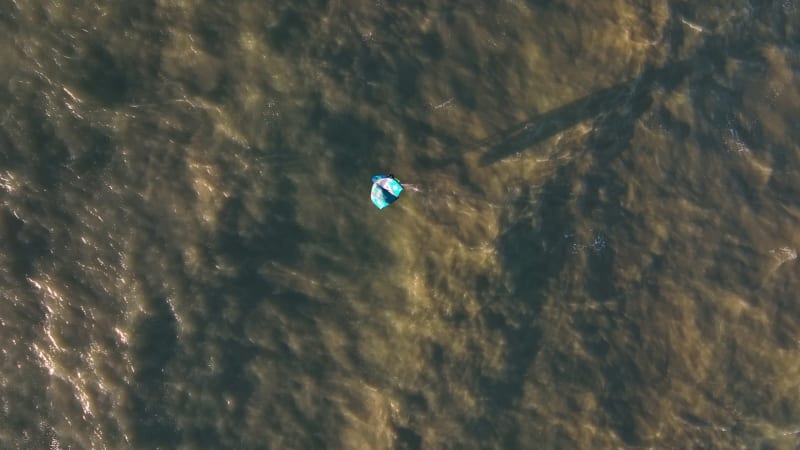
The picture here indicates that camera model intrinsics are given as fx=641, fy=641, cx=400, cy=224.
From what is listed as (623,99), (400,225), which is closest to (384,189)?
(400,225)

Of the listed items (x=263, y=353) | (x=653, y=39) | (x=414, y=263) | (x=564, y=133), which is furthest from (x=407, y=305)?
(x=653, y=39)

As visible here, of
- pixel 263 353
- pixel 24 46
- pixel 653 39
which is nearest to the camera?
pixel 24 46

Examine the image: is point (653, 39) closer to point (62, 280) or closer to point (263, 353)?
point (263, 353)

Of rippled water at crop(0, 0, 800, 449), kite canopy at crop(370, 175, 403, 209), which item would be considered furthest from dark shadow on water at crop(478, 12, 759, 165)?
kite canopy at crop(370, 175, 403, 209)

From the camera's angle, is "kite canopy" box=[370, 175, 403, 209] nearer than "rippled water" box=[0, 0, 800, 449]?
No

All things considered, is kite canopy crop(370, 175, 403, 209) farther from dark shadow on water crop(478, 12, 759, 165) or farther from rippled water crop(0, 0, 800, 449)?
dark shadow on water crop(478, 12, 759, 165)

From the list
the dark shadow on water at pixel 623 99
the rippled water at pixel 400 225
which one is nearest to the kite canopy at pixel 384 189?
the rippled water at pixel 400 225
